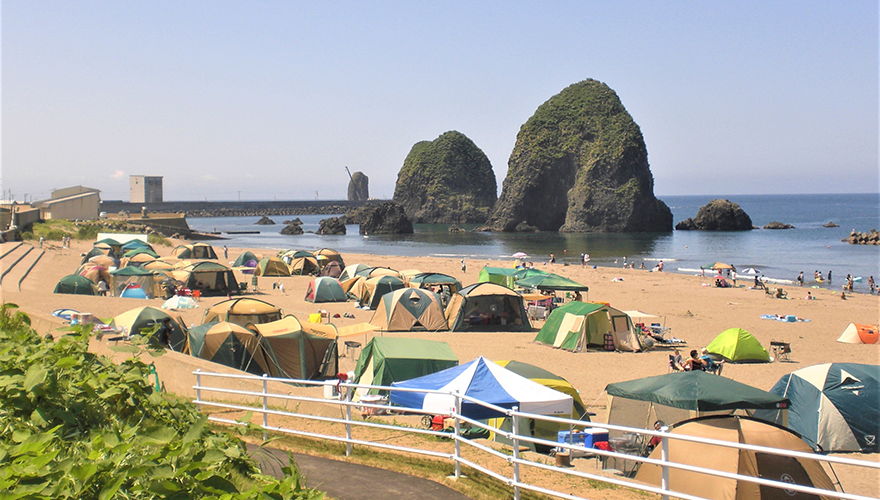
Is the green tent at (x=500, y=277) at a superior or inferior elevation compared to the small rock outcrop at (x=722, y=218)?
inferior

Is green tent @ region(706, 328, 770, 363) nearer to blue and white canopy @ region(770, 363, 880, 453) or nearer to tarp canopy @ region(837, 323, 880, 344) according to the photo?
tarp canopy @ region(837, 323, 880, 344)

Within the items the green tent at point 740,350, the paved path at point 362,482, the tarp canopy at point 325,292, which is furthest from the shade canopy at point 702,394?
the tarp canopy at point 325,292

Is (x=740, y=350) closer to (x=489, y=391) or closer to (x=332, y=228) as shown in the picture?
(x=489, y=391)

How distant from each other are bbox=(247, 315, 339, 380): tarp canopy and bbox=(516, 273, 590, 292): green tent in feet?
35.2

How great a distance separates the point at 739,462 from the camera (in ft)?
22.1

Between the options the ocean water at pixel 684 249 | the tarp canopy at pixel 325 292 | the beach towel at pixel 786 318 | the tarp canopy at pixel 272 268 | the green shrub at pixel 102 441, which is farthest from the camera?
the ocean water at pixel 684 249

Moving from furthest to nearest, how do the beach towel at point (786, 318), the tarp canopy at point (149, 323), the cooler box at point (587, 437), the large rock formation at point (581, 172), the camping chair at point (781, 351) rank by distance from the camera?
the large rock formation at point (581, 172)
the beach towel at point (786, 318)
the camping chair at point (781, 351)
the tarp canopy at point (149, 323)
the cooler box at point (587, 437)

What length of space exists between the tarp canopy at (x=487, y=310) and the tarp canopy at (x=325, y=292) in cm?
696

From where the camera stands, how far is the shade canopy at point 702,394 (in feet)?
28.8

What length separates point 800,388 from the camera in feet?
34.7

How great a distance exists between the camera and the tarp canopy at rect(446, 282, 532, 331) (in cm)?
1998

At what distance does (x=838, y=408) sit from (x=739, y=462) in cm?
468

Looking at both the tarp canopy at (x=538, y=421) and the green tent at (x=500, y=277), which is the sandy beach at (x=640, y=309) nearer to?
the tarp canopy at (x=538, y=421)

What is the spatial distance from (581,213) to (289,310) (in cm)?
8577
